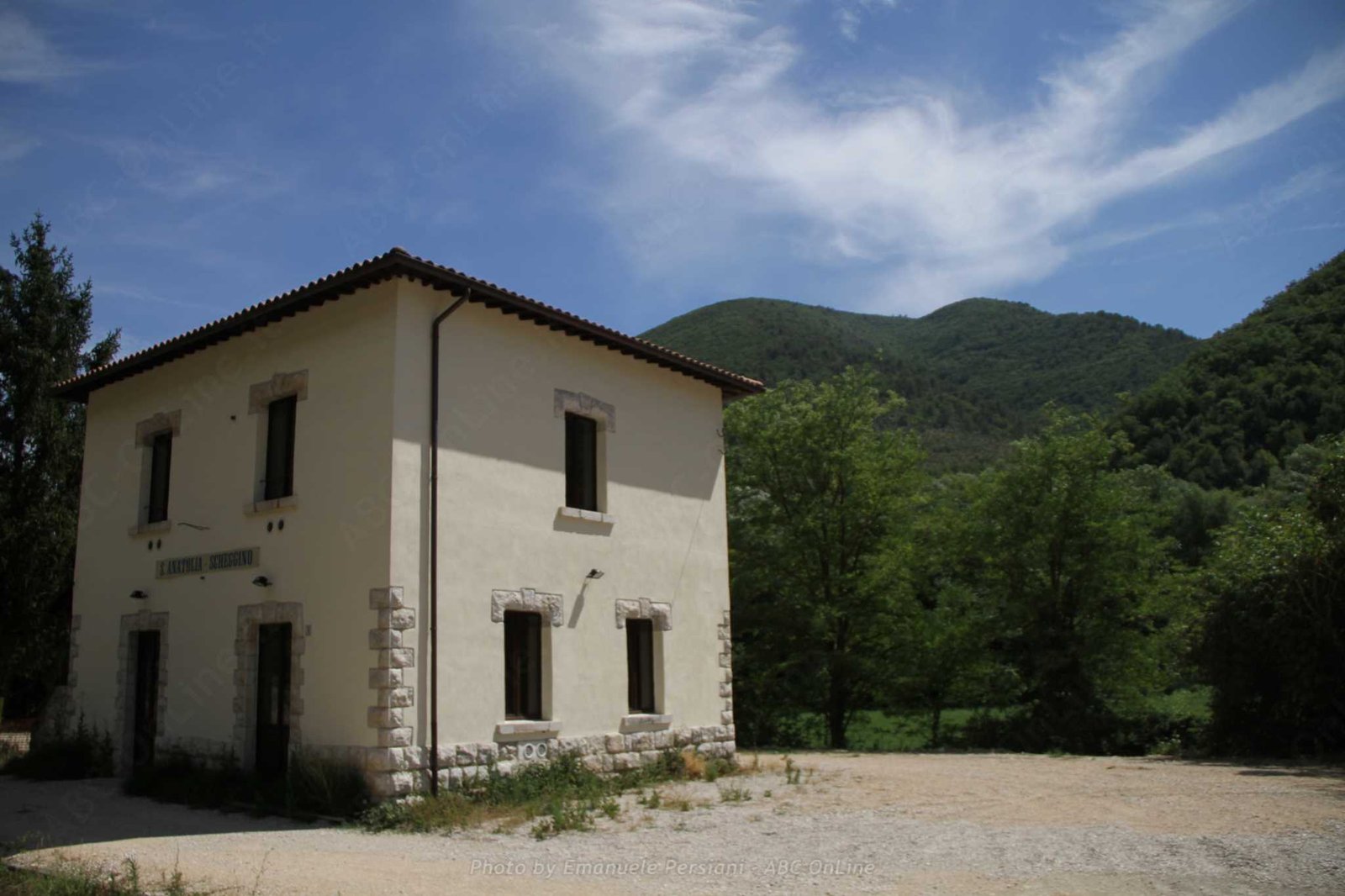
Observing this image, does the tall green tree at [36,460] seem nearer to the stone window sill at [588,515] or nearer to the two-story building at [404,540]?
the two-story building at [404,540]

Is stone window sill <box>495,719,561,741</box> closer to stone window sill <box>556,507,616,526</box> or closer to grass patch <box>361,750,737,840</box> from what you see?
grass patch <box>361,750,737,840</box>

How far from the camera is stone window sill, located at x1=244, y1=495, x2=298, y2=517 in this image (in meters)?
11.4

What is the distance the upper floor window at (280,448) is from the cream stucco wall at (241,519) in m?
0.20

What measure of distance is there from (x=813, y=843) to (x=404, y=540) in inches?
200

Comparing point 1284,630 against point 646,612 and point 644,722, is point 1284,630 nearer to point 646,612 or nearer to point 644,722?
point 646,612

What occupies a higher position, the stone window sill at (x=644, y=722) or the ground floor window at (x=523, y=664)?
the ground floor window at (x=523, y=664)

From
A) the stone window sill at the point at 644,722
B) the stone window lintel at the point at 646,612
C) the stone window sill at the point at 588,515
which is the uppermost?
the stone window sill at the point at 588,515

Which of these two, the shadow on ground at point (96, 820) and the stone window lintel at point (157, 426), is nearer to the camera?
the shadow on ground at point (96, 820)

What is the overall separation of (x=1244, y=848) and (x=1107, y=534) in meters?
14.7

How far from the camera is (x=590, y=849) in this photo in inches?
322

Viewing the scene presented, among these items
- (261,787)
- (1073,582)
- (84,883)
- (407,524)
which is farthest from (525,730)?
(1073,582)

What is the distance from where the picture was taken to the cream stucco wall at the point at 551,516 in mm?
10734

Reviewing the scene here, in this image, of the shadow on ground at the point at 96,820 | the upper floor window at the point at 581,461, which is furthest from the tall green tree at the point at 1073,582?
the shadow on ground at the point at 96,820

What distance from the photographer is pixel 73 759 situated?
44.1ft
